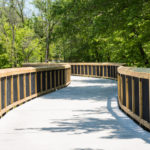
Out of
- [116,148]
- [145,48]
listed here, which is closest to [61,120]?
[116,148]

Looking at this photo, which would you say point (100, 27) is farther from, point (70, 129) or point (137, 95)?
point (70, 129)

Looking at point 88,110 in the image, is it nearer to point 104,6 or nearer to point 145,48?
point 104,6

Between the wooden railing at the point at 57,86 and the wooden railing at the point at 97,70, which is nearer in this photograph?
the wooden railing at the point at 57,86

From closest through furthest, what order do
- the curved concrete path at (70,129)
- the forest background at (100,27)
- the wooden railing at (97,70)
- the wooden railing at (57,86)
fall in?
the curved concrete path at (70,129), the wooden railing at (57,86), the forest background at (100,27), the wooden railing at (97,70)

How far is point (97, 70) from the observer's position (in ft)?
116

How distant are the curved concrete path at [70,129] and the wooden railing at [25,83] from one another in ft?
1.58

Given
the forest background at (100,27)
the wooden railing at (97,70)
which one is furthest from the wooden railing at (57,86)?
the wooden railing at (97,70)

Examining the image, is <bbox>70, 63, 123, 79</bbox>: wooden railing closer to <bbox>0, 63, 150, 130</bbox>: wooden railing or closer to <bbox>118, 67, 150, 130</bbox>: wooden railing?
<bbox>0, 63, 150, 130</bbox>: wooden railing

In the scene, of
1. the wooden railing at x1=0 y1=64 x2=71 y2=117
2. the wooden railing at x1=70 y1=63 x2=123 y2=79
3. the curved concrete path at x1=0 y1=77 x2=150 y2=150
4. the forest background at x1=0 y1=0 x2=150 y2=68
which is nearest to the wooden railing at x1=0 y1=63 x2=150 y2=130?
the wooden railing at x1=0 y1=64 x2=71 y2=117

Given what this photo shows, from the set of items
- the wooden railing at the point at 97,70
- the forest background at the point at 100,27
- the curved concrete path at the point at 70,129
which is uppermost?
the forest background at the point at 100,27

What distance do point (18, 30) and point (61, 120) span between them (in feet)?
143

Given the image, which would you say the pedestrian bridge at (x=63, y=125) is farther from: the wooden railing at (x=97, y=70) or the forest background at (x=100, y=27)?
the wooden railing at (x=97, y=70)

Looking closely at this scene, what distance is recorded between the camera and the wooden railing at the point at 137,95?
8695mm

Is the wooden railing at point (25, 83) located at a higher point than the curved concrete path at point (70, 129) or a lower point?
higher
